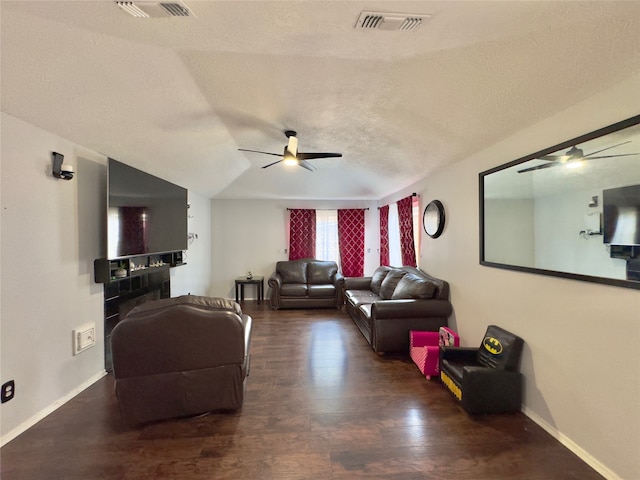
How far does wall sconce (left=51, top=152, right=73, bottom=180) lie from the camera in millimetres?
2115

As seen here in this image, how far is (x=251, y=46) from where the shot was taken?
5.23 ft

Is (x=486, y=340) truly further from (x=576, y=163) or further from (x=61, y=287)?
(x=61, y=287)

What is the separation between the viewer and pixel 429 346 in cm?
282

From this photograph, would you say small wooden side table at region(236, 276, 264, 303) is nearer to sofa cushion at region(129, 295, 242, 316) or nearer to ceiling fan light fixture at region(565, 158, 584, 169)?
sofa cushion at region(129, 295, 242, 316)

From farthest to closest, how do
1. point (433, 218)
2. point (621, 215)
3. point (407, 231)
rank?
1. point (407, 231)
2. point (433, 218)
3. point (621, 215)

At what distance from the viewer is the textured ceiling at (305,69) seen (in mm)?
1284

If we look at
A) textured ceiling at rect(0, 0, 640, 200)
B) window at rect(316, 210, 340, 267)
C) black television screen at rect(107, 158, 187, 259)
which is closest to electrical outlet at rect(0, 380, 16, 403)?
black television screen at rect(107, 158, 187, 259)

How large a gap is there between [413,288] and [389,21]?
2.80m

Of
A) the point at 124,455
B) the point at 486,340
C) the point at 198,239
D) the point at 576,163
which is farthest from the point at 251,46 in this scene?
the point at 198,239

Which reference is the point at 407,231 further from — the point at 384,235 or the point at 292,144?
the point at 292,144

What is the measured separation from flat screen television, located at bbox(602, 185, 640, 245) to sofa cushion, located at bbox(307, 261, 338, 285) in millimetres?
4351

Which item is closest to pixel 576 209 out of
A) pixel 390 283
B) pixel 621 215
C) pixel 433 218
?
pixel 621 215

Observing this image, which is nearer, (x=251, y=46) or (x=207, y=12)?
(x=207, y=12)

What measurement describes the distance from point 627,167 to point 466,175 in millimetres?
1435
